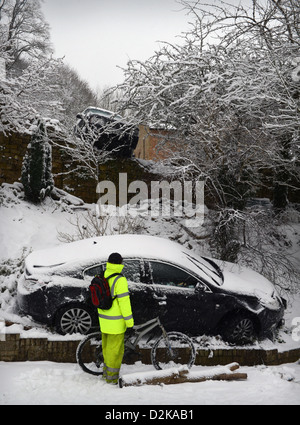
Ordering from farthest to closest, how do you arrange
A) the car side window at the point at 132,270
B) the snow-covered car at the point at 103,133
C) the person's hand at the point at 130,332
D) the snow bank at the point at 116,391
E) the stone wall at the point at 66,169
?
the snow-covered car at the point at 103,133 < the stone wall at the point at 66,169 < the car side window at the point at 132,270 < the person's hand at the point at 130,332 < the snow bank at the point at 116,391

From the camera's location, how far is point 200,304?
18.4 feet

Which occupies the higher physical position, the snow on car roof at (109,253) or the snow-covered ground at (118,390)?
the snow on car roof at (109,253)

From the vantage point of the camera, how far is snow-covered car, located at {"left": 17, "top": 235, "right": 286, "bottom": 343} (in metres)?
5.36

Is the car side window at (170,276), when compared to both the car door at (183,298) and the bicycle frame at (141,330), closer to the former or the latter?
the car door at (183,298)

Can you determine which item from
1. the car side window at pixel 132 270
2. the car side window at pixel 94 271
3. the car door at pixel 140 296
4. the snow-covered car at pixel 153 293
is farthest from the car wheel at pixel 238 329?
the car side window at pixel 94 271

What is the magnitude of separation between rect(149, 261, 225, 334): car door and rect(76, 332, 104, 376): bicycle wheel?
1.09 m

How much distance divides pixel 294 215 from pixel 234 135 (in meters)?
4.96

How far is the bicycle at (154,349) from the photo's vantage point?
15.9 feet

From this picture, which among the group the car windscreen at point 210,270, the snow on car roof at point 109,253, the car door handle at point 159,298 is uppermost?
the snow on car roof at point 109,253

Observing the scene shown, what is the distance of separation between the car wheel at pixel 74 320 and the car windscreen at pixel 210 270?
1.89m

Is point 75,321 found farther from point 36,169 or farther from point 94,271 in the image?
point 36,169

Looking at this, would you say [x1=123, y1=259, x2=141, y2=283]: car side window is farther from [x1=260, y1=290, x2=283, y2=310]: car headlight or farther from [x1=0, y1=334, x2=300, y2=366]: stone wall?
[x1=260, y1=290, x2=283, y2=310]: car headlight

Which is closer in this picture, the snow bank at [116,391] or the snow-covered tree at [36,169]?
the snow bank at [116,391]
